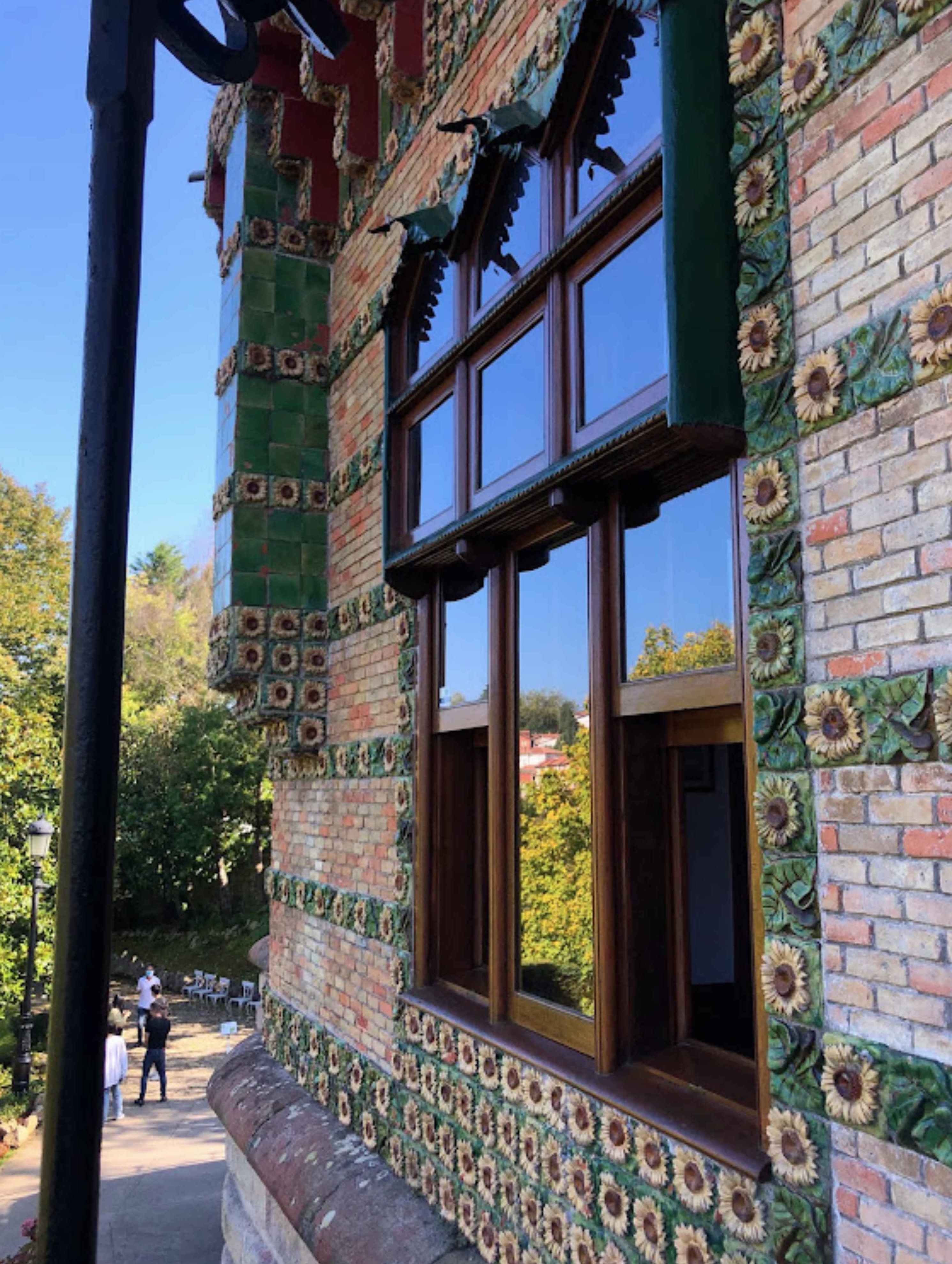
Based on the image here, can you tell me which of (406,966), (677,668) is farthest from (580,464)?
(406,966)

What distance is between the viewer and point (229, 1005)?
21.5m

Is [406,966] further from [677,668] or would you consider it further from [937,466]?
[937,466]


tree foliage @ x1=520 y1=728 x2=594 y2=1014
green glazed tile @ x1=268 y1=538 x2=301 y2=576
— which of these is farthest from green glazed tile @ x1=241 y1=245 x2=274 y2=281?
tree foliage @ x1=520 y1=728 x2=594 y2=1014

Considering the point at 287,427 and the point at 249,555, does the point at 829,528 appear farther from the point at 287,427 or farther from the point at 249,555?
the point at 287,427

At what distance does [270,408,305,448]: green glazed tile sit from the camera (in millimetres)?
6441

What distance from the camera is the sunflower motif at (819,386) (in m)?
2.40

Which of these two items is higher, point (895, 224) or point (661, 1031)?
point (895, 224)

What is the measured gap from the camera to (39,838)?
13.2m

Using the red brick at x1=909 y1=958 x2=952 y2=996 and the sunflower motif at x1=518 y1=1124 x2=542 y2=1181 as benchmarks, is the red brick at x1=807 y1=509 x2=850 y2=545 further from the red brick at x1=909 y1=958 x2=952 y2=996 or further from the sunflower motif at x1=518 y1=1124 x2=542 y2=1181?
the sunflower motif at x1=518 y1=1124 x2=542 y2=1181

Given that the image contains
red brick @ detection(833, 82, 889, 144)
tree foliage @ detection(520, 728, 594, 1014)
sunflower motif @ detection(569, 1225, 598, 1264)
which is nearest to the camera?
red brick @ detection(833, 82, 889, 144)

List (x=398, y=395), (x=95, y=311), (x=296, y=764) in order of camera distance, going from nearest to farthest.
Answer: (x=95, y=311) < (x=398, y=395) < (x=296, y=764)

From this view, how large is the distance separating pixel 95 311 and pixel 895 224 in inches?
69.5

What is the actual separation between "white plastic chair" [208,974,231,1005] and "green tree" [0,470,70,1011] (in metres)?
4.60

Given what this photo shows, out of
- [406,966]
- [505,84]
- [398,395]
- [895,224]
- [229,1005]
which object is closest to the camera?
[895,224]
